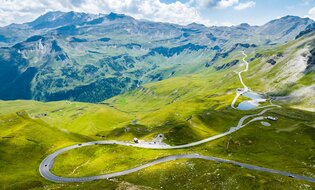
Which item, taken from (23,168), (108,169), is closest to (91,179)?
(108,169)

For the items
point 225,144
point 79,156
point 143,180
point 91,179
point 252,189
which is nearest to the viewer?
point 252,189

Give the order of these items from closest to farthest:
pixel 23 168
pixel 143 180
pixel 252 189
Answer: pixel 252 189 → pixel 143 180 → pixel 23 168

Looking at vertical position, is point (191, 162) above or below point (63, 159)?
above

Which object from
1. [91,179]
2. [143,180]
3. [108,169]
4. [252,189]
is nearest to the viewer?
[252,189]

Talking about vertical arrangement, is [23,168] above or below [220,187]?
below

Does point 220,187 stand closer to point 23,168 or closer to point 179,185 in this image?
point 179,185

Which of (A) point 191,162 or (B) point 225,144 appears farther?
(B) point 225,144

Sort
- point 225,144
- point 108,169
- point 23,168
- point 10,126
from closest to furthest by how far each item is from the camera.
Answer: point 108,169 → point 23,168 → point 225,144 → point 10,126

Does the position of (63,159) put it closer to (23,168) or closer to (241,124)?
(23,168)

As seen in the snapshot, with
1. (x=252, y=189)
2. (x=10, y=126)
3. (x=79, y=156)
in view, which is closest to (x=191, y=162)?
(x=252, y=189)
